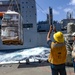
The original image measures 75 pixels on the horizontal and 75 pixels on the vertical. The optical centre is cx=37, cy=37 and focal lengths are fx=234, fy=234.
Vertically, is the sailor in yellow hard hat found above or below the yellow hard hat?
below

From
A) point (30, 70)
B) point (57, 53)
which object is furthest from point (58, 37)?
point (30, 70)

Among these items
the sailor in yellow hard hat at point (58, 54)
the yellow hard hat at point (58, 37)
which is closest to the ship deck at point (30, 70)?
the sailor in yellow hard hat at point (58, 54)

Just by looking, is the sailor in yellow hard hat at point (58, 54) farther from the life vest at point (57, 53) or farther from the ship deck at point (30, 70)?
the ship deck at point (30, 70)

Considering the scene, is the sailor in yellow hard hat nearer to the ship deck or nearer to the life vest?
the life vest

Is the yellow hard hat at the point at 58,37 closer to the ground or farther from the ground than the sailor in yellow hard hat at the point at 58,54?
farther from the ground

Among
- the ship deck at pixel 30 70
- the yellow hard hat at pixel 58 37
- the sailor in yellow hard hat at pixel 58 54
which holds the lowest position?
the ship deck at pixel 30 70

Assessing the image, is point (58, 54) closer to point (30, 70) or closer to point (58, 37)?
point (58, 37)

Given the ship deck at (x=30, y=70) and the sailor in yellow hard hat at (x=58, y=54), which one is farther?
the ship deck at (x=30, y=70)

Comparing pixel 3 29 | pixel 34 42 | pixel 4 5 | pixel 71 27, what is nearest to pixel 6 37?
pixel 3 29

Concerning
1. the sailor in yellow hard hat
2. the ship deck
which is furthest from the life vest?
the ship deck

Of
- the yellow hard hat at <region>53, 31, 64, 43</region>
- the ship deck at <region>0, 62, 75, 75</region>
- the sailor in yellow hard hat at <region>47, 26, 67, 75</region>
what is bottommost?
the ship deck at <region>0, 62, 75, 75</region>

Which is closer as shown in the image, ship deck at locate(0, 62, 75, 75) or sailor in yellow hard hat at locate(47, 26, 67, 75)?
sailor in yellow hard hat at locate(47, 26, 67, 75)

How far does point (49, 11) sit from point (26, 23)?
6559 millimetres

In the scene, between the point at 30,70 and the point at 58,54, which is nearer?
the point at 58,54
